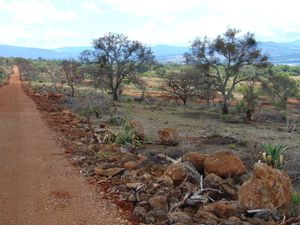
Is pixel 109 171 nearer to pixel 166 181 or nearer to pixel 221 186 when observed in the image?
pixel 166 181

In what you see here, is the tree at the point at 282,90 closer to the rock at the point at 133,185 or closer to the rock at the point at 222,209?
the rock at the point at 133,185

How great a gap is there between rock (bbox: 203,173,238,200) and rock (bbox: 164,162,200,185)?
38 cm

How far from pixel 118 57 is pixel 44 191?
32.1m

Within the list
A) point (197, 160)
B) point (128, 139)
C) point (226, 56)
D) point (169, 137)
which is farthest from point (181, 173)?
point (226, 56)

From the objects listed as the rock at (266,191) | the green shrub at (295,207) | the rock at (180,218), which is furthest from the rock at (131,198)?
the green shrub at (295,207)

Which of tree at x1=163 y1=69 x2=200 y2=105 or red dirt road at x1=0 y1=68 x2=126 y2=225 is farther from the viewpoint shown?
tree at x1=163 y1=69 x2=200 y2=105

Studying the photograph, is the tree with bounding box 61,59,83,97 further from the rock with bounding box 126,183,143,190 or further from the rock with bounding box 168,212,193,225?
the rock with bounding box 168,212,193,225

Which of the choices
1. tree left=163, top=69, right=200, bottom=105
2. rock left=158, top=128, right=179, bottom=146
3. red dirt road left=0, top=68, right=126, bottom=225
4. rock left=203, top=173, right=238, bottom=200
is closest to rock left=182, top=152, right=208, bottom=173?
rock left=203, top=173, right=238, bottom=200

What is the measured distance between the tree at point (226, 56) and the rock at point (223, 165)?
23.3 meters

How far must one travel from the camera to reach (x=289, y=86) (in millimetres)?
42531

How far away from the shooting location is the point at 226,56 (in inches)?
1303

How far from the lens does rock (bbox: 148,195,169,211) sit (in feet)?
23.7

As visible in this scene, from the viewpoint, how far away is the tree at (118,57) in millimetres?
39500

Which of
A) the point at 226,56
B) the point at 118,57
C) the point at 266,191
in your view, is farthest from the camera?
the point at 118,57
